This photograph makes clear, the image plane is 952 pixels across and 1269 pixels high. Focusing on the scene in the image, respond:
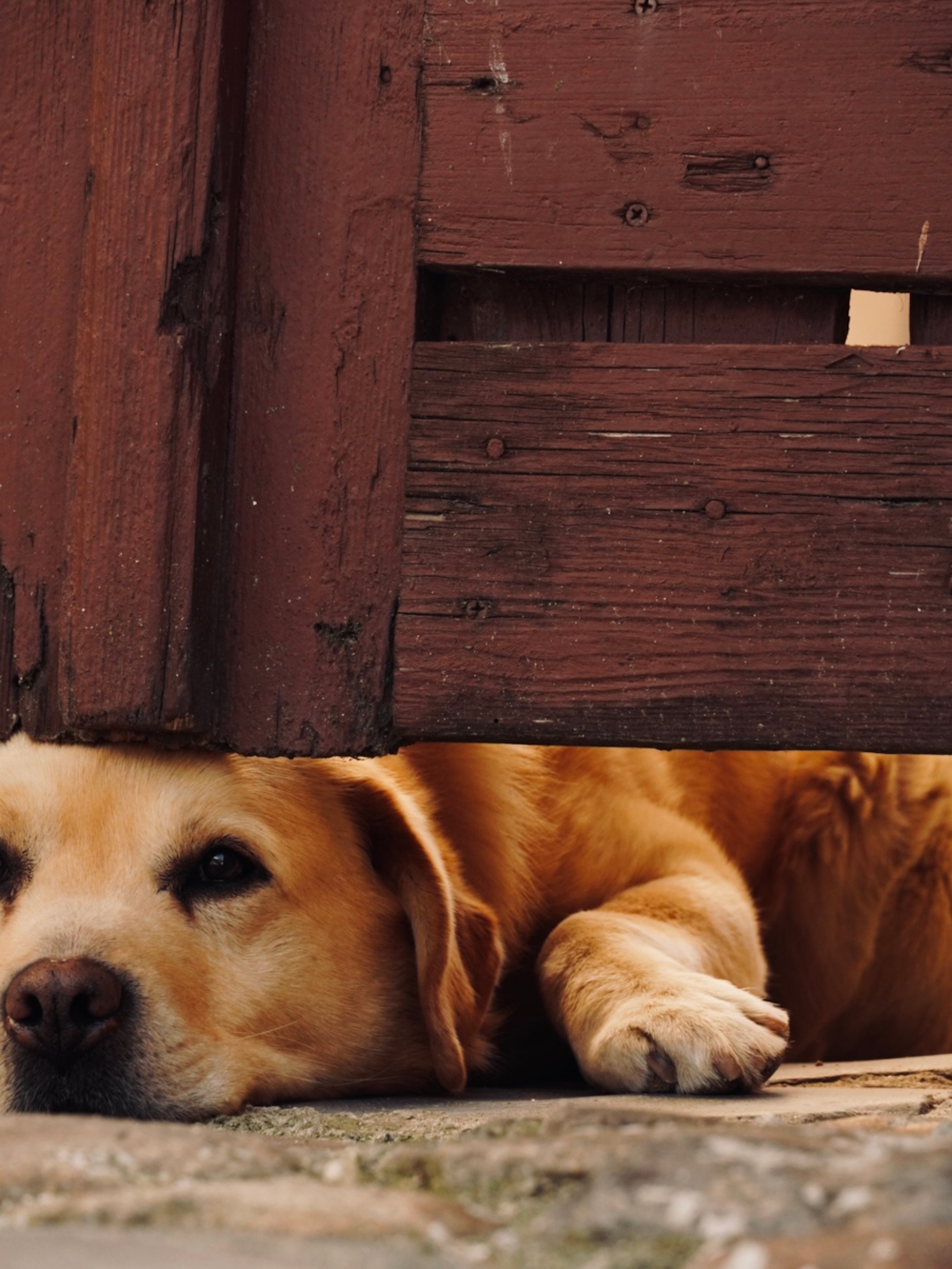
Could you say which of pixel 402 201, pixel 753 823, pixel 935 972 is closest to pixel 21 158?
pixel 402 201

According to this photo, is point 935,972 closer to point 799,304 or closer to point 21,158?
point 799,304

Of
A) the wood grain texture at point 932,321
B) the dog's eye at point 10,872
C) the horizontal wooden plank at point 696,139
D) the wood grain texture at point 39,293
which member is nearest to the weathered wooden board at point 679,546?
the wood grain texture at point 932,321

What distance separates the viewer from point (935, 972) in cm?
415

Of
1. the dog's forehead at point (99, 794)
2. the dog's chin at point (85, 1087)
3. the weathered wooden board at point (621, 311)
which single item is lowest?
the dog's chin at point (85, 1087)

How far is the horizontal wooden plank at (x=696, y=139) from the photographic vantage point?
88.8 inches

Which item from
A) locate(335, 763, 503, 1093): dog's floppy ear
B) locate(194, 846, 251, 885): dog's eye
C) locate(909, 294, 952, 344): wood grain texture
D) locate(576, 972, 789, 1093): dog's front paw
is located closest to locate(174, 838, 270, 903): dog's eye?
locate(194, 846, 251, 885): dog's eye

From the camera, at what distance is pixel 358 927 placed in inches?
112

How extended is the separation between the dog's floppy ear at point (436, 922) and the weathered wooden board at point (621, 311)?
0.95 metres

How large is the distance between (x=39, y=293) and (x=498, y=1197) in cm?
182

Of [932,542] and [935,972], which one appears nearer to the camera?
[932,542]

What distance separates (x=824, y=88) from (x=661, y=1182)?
1.74 meters

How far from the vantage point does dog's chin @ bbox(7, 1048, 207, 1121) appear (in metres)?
2.32

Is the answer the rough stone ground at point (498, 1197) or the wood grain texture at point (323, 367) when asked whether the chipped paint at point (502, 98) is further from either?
the rough stone ground at point (498, 1197)

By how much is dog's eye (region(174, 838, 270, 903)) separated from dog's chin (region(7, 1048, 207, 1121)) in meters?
0.38
